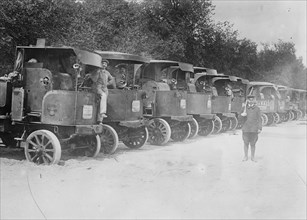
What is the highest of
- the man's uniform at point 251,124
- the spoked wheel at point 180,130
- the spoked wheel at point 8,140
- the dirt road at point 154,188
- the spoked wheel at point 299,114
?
the spoked wheel at point 299,114


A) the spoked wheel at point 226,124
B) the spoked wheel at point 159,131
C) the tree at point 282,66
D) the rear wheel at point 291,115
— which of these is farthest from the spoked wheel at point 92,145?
the tree at point 282,66

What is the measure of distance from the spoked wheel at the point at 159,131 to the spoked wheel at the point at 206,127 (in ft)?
13.4

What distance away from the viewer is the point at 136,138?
12.5 meters

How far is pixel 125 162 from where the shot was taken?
9922mm

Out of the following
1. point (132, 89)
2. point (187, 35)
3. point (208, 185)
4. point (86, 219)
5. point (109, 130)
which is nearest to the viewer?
point (86, 219)

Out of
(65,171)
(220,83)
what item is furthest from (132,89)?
(220,83)

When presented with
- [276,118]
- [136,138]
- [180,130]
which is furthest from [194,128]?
[276,118]

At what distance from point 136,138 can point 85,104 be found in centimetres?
344

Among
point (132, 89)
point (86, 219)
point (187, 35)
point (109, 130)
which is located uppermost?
point (187, 35)

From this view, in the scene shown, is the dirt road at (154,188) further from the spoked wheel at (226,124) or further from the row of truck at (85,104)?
the spoked wheel at (226,124)

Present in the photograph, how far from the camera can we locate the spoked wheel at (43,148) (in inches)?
342

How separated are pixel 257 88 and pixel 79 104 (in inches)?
680

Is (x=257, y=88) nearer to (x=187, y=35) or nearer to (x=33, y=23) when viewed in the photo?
(x=187, y=35)

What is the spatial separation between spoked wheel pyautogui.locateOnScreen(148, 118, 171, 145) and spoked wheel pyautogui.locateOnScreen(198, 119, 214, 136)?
4.08 meters
